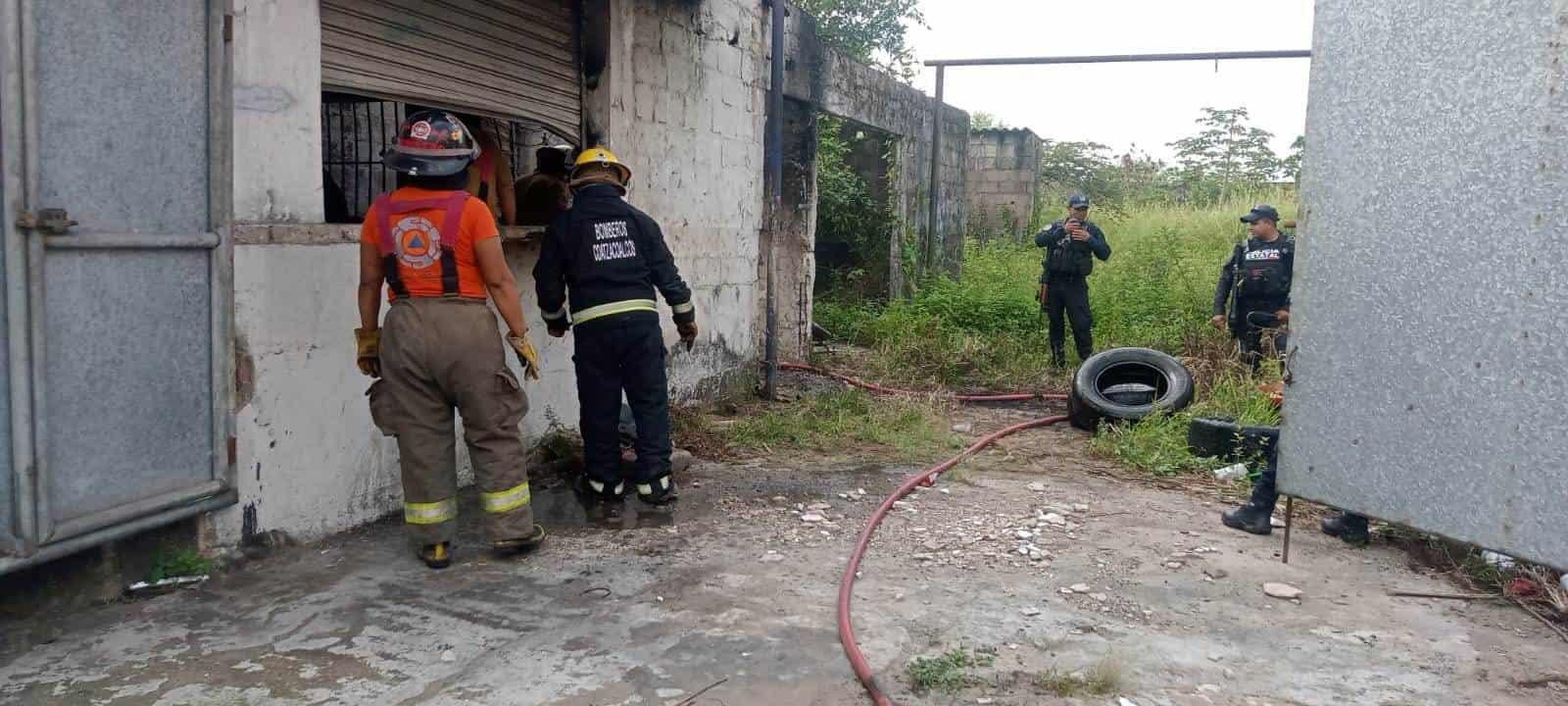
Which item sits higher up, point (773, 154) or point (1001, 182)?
point (1001, 182)

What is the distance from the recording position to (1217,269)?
37.8 ft

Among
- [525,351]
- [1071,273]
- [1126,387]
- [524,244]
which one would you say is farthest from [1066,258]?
[525,351]

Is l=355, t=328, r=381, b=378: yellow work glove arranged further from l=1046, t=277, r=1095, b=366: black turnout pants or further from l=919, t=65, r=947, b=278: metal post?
l=919, t=65, r=947, b=278: metal post

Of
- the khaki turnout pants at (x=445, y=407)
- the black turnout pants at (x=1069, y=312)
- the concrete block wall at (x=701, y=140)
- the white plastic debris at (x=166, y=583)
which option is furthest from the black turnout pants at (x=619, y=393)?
the black turnout pants at (x=1069, y=312)

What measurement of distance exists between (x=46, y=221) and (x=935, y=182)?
35.5 ft

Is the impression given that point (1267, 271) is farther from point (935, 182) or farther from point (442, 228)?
point (442, 228)

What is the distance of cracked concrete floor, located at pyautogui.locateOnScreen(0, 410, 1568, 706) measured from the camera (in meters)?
3.11

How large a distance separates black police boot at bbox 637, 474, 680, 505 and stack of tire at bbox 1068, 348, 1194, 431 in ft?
10.0

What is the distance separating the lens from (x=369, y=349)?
414 cm

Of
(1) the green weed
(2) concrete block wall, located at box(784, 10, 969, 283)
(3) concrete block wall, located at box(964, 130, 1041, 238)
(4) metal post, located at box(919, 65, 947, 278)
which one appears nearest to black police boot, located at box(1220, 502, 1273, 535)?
(1) the green weed

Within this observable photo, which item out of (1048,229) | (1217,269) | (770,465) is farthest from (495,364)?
(1217,269)

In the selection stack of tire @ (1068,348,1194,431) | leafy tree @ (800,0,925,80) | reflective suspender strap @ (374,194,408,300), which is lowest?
stack of tire @ (1068,348,1194,431)

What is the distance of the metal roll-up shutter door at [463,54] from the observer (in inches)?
174

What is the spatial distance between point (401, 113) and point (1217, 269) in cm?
817
